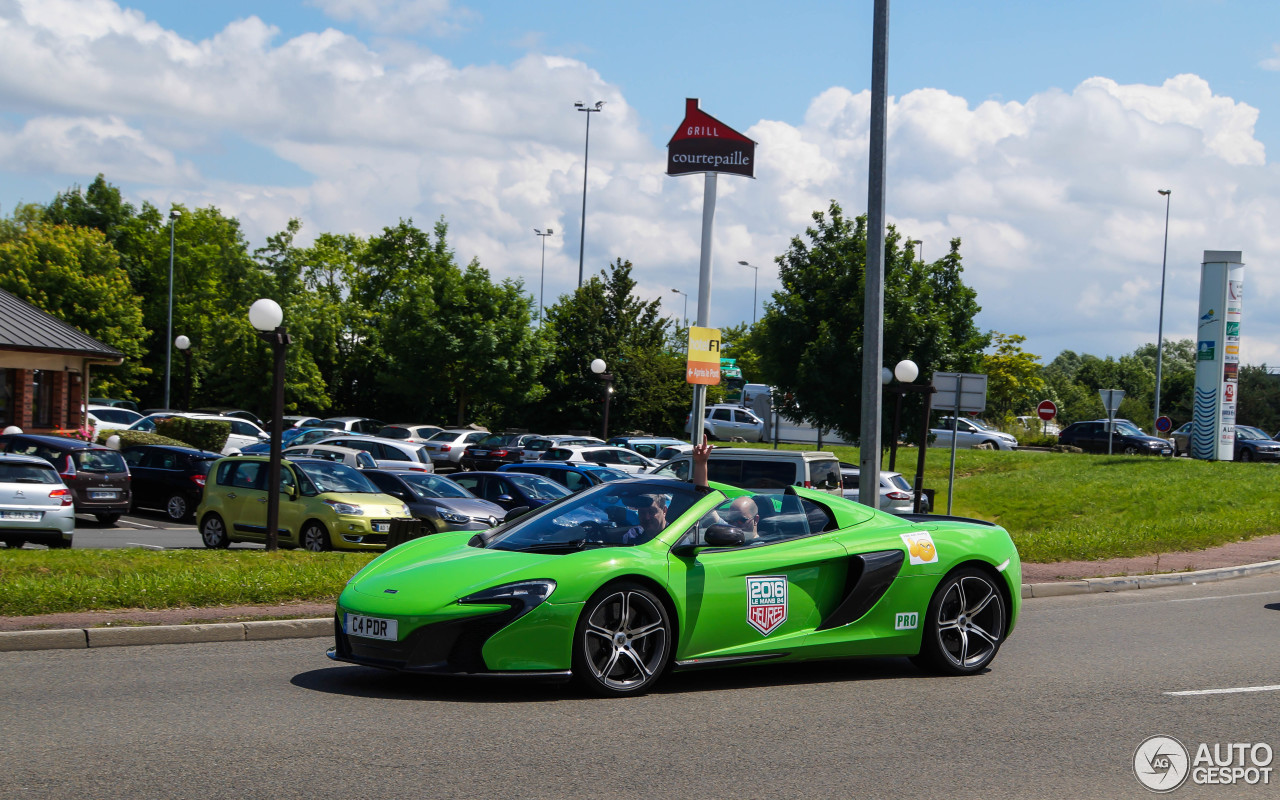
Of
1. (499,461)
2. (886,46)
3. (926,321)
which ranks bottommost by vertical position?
(499,461)

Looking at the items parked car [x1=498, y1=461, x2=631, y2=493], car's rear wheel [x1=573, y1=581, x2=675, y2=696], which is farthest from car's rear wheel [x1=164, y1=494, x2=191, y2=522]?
car's rear wheel [x1=573, y1=581, x2=675, y2=696]

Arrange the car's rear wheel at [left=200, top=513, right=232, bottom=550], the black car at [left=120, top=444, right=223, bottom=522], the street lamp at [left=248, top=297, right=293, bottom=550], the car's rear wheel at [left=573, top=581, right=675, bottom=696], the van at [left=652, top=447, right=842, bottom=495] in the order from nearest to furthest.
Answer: the car's rear wheel at [left=573, top=581, right=675, bottom=696] → the street lamp at [left=248, top=297, right=293, bottom=550] → the van at [left=652, top=447, right=842, bottom=495] → the car's rear wheel at [left=200, top=513, right=232, bottom=550] → the black car at [left=120, top=444, right=223, bottom=522]

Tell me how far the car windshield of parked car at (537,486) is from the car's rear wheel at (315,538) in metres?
4.53

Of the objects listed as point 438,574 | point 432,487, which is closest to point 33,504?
point 432,487

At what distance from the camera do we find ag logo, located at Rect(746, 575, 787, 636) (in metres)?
7.40

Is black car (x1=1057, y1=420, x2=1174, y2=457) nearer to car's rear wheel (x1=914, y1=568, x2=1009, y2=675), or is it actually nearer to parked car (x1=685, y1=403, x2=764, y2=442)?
parked car (x1=685, y1=403, x2=764, y2=442)

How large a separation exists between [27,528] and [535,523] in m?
11.2

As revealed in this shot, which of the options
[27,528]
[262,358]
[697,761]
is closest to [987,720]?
[697,761]

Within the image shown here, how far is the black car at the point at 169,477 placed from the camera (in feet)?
77.3

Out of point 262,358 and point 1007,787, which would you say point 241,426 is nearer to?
point 262,358

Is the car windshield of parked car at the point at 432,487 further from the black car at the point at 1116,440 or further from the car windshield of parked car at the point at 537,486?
the black car at the point at 1116,440

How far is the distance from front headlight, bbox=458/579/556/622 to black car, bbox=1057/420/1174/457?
42.4 m

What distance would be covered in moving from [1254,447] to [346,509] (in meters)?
37.9

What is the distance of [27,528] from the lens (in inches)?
623
